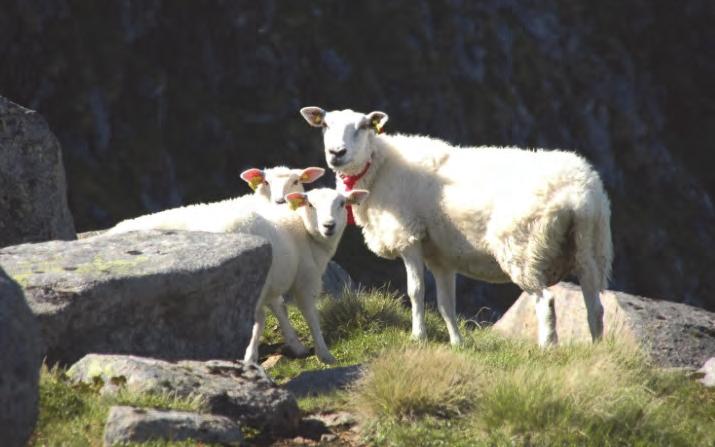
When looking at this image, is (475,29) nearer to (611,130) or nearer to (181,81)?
(611,130)

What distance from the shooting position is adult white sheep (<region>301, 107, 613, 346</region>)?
522 inches

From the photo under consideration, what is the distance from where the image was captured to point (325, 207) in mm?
14383

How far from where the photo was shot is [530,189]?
1338cm

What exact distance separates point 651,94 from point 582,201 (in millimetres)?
141917

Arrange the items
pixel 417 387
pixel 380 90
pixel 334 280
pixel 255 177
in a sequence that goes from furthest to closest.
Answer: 1. pixel 380 90
2. pixel 334 280
3. pixel 255 177
4. pixel 417 387

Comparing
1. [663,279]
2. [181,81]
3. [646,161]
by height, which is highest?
[181,81]

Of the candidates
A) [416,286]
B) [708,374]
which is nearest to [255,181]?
[416,286]

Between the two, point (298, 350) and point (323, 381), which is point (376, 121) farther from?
point (323, 381)

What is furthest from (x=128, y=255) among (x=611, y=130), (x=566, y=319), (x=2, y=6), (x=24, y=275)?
(x=611, y=130)

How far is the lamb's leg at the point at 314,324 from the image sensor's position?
14.2m

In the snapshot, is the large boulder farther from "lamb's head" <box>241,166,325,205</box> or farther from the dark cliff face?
the dark cliff face

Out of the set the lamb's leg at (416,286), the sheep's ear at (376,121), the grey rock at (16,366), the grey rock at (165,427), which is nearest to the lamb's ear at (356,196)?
the lamb's leg at (416,286)

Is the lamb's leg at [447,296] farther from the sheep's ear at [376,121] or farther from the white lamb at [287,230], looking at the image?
the sheep's ear at [376,121]

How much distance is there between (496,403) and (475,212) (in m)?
4.71
